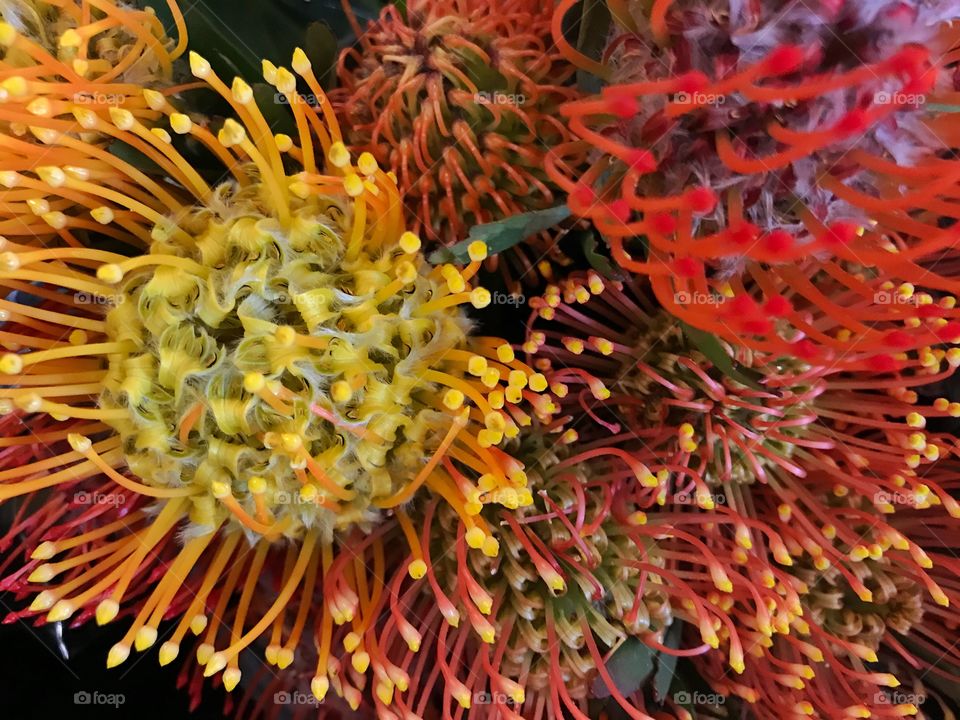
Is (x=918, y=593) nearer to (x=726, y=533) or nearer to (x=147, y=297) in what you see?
(x=726, y=533)

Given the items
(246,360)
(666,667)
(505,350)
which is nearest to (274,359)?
(246,360)

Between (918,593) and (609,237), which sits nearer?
(609,237)

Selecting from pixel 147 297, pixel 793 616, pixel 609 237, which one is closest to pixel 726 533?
pixel 793 616

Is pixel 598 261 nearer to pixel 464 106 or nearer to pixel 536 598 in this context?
pixel 464 106

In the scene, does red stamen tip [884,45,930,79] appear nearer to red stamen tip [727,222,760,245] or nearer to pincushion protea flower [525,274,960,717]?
red stamen tip [727,222,760,245]

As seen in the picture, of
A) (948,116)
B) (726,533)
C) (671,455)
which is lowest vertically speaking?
(726,533)

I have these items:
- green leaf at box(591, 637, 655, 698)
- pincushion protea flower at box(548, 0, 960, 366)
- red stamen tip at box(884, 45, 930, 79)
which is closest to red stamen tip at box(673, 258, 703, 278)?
pincushion protea flower at box(548, 0, 960, 366)

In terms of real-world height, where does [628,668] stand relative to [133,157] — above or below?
below
